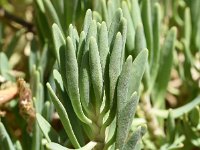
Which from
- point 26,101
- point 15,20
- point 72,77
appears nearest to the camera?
point 72,77

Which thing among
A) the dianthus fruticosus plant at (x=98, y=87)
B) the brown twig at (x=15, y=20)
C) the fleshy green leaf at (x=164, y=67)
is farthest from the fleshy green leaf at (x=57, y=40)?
the brown twig at (x=15, y=20)

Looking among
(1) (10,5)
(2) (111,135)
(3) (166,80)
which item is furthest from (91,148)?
(1) (10,5)

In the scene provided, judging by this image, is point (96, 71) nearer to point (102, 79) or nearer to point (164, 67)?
point (102, 79)

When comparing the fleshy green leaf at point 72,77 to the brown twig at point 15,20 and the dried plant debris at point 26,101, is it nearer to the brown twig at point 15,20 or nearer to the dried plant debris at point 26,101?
the dried plant debris at point 26,101

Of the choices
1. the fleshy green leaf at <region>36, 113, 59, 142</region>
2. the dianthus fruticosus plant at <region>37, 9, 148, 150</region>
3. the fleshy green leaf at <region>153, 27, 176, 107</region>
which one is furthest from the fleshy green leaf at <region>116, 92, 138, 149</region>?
the fleshy green leaf at <region>153, 27, 176, 107</region>

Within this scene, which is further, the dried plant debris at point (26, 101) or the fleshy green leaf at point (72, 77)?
the dried plant debris at point (26, 101)

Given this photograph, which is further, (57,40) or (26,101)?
(26,101)

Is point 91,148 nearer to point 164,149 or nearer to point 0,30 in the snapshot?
point 164,149

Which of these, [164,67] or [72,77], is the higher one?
[72,77]

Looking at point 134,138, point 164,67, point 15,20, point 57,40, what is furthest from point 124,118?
point 15,20
